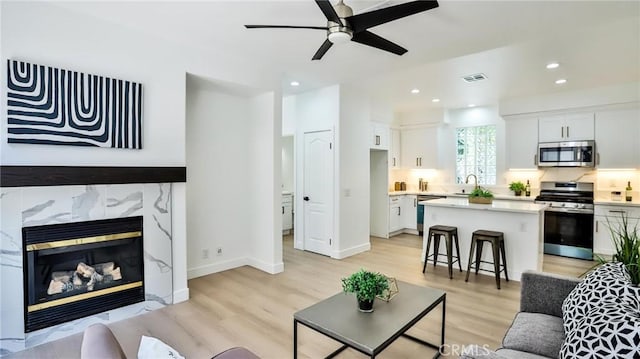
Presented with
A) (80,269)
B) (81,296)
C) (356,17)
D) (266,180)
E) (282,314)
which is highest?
(356,17)

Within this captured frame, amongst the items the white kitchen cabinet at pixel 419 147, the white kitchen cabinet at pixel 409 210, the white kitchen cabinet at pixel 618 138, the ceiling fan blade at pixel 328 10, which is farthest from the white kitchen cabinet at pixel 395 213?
the ceiling fan blade at pixel 328 10

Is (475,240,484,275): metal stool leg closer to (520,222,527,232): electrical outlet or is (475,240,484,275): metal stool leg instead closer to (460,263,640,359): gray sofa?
(520,222,527,232): electrical outlet

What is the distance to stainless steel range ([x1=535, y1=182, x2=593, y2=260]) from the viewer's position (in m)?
5.50

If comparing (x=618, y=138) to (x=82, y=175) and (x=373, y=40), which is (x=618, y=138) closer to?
(x=373, y=40)

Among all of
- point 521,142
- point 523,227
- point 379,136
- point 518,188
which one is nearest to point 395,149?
point 379,136

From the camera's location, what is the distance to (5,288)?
260 centimetres

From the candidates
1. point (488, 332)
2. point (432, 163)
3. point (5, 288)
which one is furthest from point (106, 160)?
point (432, 163)

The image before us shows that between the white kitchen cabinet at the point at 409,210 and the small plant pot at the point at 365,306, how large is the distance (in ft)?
17.9

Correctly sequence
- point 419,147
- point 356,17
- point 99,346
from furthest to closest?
1. point 419,147
2. point 356,17
3. point 99,346

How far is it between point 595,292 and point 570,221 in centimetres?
480

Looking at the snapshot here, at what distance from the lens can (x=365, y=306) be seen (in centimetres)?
227

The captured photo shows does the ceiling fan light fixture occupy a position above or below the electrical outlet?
above

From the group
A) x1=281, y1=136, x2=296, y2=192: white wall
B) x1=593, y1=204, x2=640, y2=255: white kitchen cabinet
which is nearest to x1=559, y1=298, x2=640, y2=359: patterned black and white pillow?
x1=593, y1=204, x2=640, y2=255: white kitchen cabinet

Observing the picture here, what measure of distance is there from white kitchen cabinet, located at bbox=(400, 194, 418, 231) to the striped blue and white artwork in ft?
18.9
